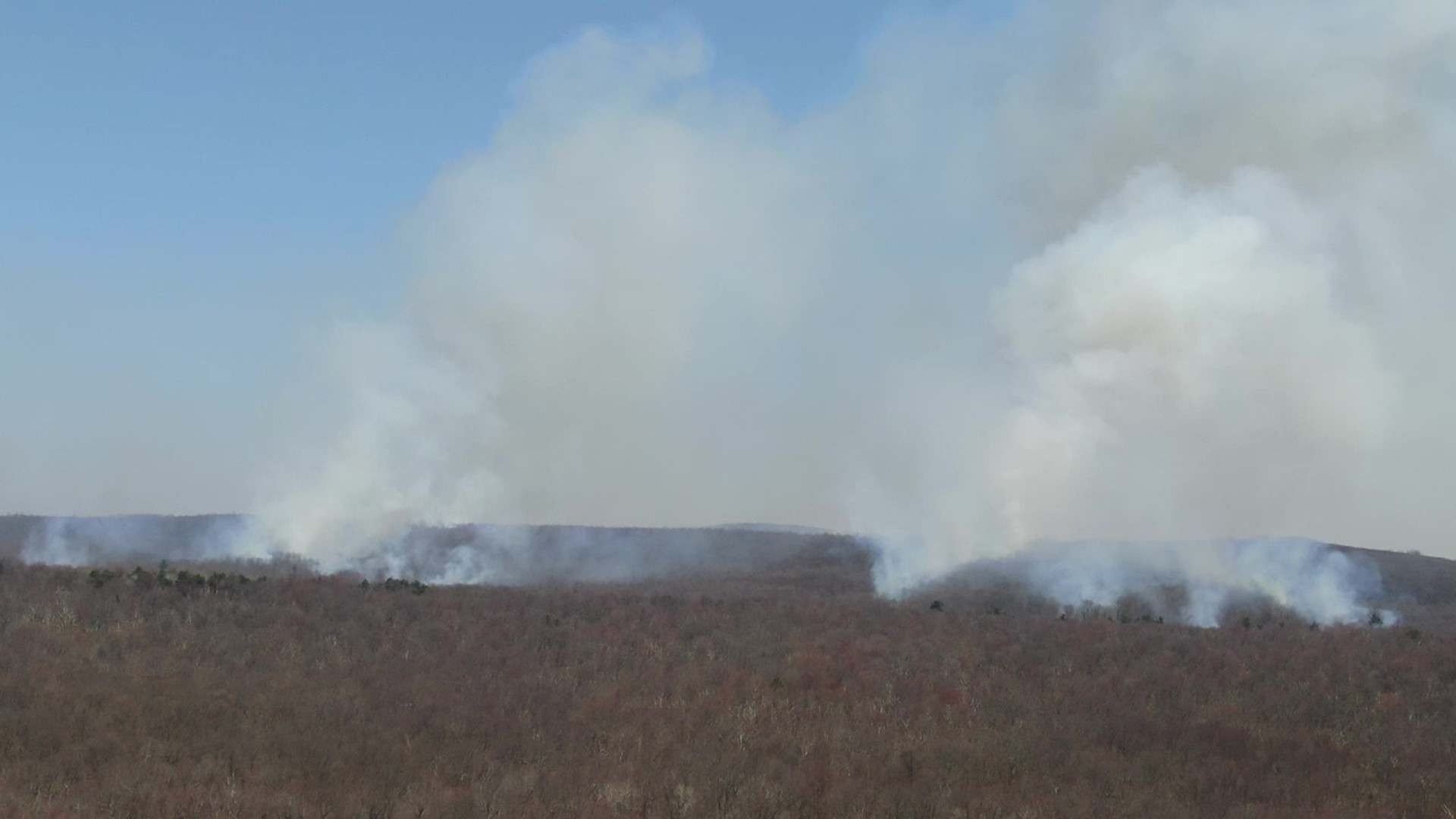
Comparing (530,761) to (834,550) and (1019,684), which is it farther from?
(834,550)

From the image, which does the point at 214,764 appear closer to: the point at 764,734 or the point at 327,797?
the point at 327,797

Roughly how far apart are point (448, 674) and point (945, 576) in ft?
101

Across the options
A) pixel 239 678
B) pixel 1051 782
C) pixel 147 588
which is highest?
pixel 147 588

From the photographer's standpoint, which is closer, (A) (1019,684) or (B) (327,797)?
(B) (327,797)

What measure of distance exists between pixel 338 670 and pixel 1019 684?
11.1 meters

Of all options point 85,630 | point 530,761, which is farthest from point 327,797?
point 85,630

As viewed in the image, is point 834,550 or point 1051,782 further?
point 834,550

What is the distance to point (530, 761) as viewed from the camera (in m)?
10.9

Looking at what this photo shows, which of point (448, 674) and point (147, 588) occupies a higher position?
point (147, 588)

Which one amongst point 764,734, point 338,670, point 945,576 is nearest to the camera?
point 764,734

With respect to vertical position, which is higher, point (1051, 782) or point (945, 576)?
point (945, 576)

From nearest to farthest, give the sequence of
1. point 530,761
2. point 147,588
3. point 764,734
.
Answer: point 530,761 → point 764,734 → point 147,588

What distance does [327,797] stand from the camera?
9.16 meters

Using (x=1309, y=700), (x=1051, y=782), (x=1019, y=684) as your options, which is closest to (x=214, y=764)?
(x=1051, y=782)
